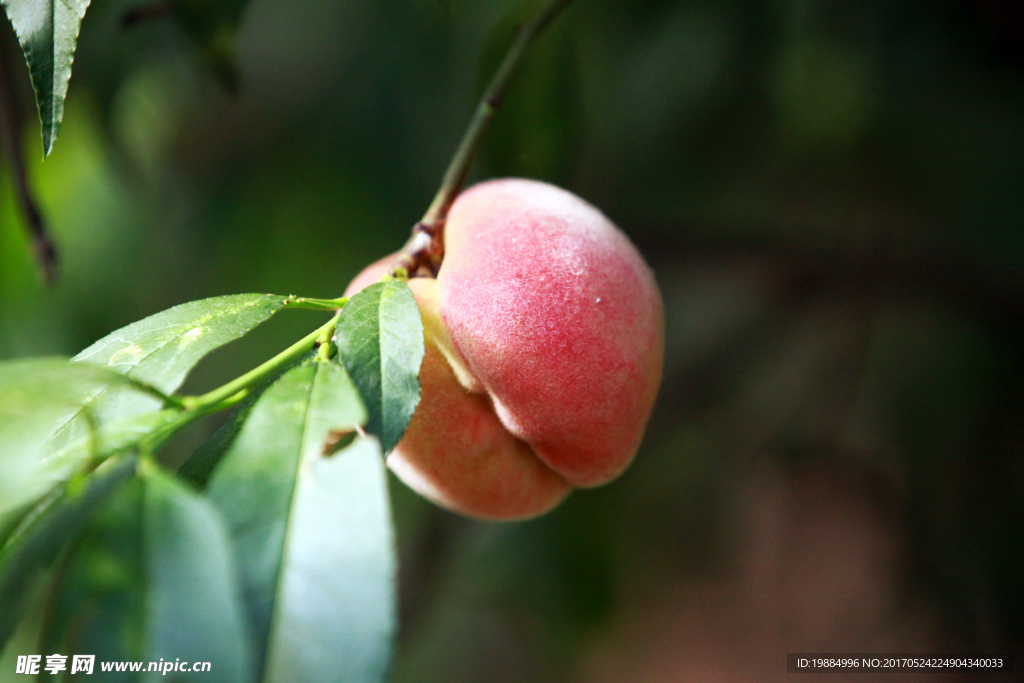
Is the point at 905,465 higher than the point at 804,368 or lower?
lower

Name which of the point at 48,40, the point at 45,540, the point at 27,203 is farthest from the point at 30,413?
the point at 27,203

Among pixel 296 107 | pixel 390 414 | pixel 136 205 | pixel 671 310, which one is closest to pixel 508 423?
pixel 390 414

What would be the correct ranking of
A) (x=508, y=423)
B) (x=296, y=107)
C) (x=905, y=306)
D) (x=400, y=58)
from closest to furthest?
(x=508, y=423) < (x=905, y=306) < (x=400, y=58) < (x=296, y=107)

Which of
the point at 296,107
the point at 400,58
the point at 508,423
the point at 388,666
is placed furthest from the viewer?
the point at 296,107

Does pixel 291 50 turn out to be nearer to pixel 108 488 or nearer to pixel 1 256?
pixel 1 256

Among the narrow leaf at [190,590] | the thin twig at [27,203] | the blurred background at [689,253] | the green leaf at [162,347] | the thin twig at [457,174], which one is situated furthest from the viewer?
the blurred background at [689,253]

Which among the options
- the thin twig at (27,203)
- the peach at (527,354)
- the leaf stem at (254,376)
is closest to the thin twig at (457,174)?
the peach at (527,354)

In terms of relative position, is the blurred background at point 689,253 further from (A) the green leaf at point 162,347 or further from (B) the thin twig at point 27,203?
(A) the green leaf at point 162,347
